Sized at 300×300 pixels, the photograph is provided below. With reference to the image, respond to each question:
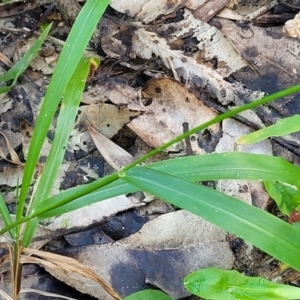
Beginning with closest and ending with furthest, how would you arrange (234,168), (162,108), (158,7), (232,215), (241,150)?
1. (232,215)
2. (234,168)
3. (241,150)
4. (162,108)
5. (158,7)

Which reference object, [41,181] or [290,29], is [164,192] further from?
[290,29]

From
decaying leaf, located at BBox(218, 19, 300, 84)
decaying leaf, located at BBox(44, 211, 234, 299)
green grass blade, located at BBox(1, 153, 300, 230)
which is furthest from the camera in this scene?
decaying leaf, located at BBox(218, 19, 300, 84)

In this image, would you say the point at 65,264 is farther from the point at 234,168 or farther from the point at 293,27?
the point at 293,27

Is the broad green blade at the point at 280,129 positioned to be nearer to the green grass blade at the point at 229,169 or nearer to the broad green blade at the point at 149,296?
the green grass blade at the point at 229,169

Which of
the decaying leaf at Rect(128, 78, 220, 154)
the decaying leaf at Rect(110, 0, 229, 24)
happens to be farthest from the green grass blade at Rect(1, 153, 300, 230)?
the decaying leaf at Rect(110, 0, 229, 24)

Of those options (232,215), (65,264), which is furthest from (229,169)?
(65,264)

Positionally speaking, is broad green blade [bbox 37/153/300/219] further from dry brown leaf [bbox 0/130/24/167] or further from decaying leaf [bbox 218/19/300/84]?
decaying leaf [bbox 218/19/300/84]

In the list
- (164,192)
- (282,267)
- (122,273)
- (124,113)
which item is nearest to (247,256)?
(282,267)
